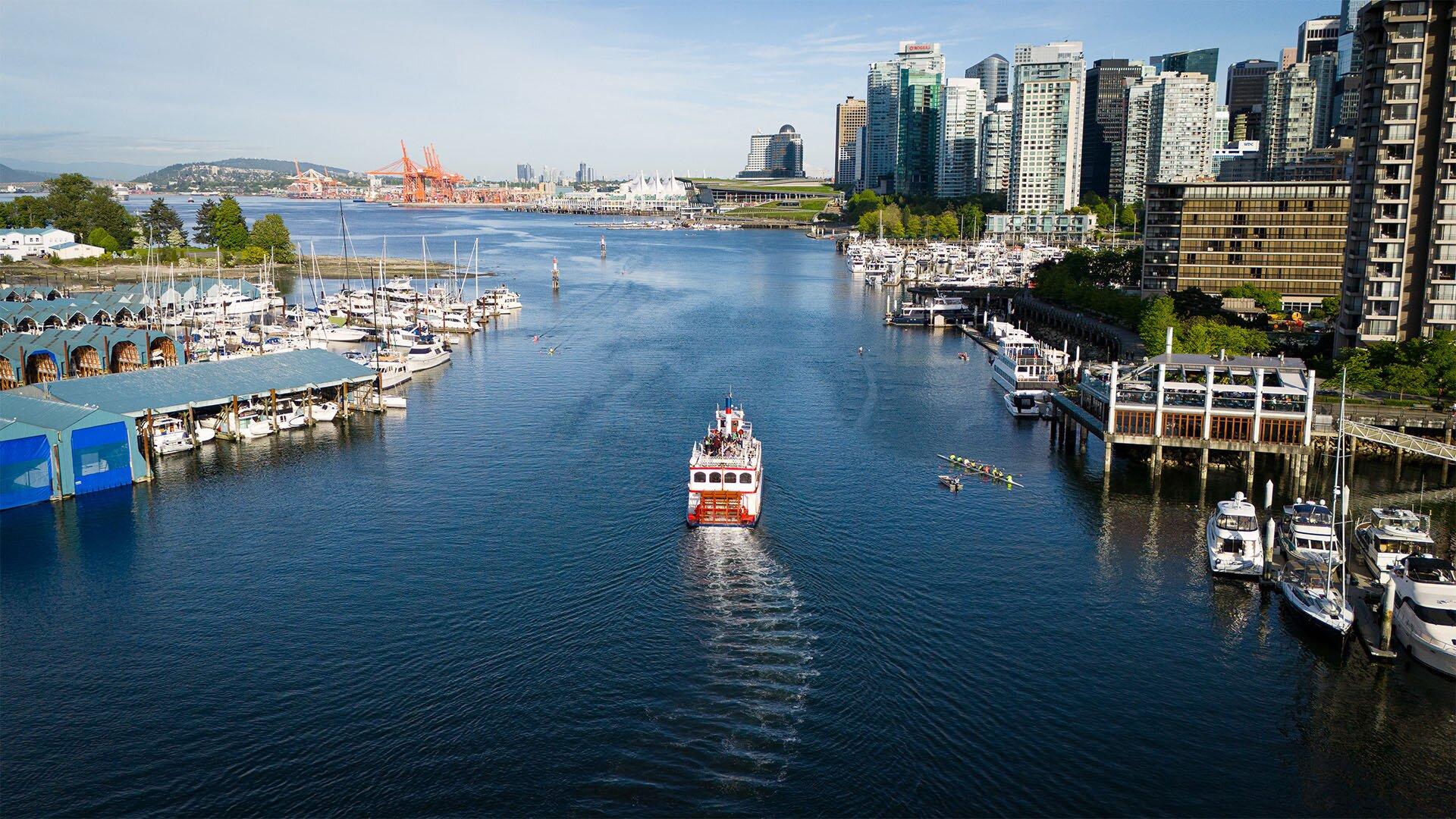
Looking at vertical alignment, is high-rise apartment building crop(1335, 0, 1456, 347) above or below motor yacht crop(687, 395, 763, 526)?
above

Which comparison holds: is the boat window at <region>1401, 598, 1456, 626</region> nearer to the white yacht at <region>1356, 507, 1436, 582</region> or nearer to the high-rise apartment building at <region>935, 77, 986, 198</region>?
the white yacht at <region>1356, 507, 1436, 582</region>

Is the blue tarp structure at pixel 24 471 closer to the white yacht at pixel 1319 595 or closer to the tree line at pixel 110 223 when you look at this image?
the white yacht at pixel 1319 595

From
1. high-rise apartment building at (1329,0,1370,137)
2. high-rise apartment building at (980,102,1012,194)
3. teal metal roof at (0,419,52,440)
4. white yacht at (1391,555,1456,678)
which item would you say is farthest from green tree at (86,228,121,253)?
high-rise apartment building at (980,102,1012,194)

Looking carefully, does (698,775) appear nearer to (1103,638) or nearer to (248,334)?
(1103,638)

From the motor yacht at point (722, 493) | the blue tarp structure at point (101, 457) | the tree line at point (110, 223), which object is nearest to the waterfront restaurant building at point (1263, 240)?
the motor yacht at point (722, 493)

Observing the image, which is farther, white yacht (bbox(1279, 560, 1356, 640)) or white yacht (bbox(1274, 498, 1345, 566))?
white yacht (bbox(1274, 498, 1345, 566))

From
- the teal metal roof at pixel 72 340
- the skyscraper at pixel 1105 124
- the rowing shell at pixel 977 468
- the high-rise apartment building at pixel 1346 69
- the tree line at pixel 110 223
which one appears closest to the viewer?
the rowing shell at pixel 977 468
